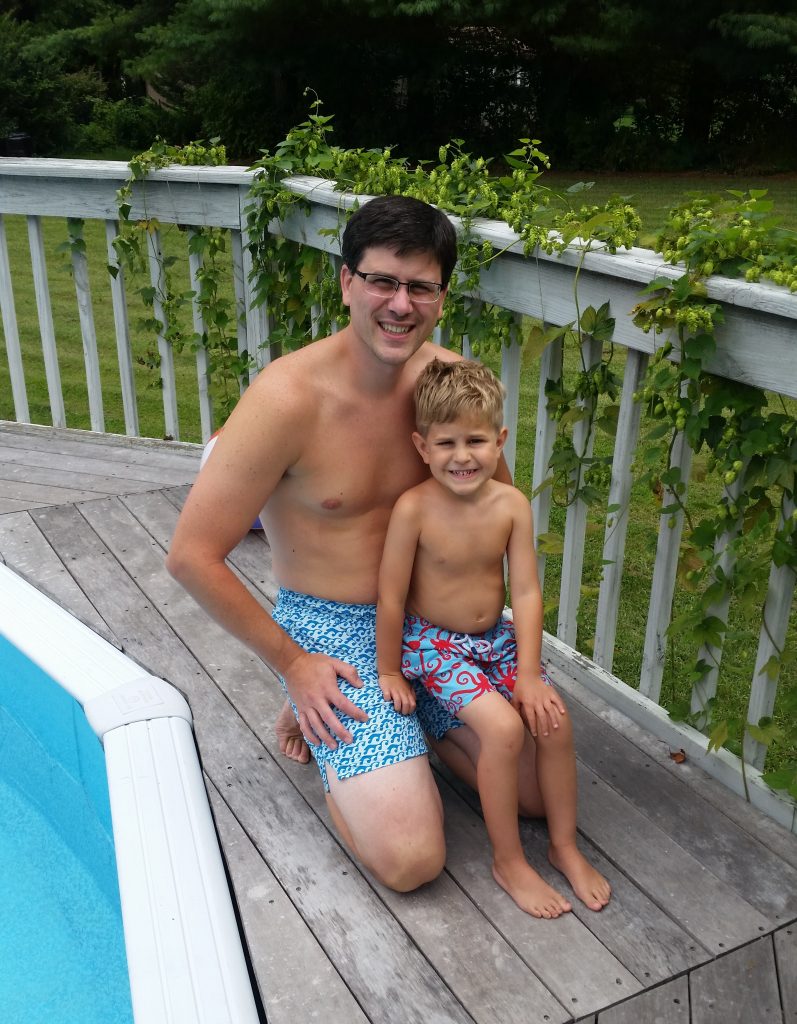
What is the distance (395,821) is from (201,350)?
225 cm

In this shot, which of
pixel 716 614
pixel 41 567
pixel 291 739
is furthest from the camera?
pixel 41 567

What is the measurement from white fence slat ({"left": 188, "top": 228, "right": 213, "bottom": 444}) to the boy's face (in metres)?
1.78

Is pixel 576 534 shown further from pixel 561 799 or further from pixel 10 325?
pixel 10 325

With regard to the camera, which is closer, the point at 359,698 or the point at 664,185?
the point at 359,698

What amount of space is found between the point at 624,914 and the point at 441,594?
74 cm

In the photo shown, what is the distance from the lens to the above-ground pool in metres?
2.23

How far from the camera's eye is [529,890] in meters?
1.97

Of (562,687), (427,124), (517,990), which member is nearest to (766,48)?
(427,124)

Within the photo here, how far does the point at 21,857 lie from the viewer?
8.60 feet

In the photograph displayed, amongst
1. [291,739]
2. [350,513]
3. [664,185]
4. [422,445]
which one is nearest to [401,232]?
[422,445]

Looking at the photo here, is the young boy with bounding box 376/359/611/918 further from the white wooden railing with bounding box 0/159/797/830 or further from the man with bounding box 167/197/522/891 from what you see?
the white wooden railing with bounding box 0/159/797/830

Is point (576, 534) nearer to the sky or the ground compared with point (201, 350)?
nearer to the ground

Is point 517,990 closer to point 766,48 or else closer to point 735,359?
point 735,359

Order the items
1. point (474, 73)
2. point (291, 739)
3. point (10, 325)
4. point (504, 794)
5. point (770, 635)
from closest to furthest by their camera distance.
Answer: point (504, 794) → point (770, 635) → point (291, 739) → point (10, 325) → point (474, 73)
